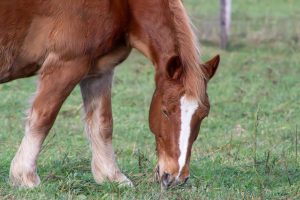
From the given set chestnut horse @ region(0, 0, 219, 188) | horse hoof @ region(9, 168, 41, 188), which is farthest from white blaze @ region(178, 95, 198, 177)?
horse hoof @ region(9, 168, 41, 188)

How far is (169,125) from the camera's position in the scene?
671 cm

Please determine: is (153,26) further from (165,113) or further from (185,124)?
(185,124)

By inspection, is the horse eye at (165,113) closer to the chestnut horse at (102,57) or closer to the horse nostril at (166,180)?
the chestnut horse at (102,57)

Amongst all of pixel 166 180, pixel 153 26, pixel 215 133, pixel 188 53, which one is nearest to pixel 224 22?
pixel 215 133

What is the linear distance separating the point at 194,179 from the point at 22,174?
1.48m

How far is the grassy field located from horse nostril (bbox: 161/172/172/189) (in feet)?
0.22

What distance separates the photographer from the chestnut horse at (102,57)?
666 centimetres

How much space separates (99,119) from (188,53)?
1137mm

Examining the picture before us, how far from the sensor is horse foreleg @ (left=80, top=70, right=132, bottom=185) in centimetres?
Result: 737

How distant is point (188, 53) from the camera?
6.78 meters

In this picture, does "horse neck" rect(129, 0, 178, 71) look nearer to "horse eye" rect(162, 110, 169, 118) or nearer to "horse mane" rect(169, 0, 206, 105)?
"horse mane" rect(169, 0, 206, 105)

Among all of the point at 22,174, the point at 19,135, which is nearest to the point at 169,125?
the point at 22,174

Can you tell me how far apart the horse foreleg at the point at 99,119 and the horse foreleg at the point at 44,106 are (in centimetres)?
56

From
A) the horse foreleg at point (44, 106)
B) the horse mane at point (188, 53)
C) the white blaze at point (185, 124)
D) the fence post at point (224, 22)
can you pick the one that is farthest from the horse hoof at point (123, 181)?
the fence post at point (224, 22)
